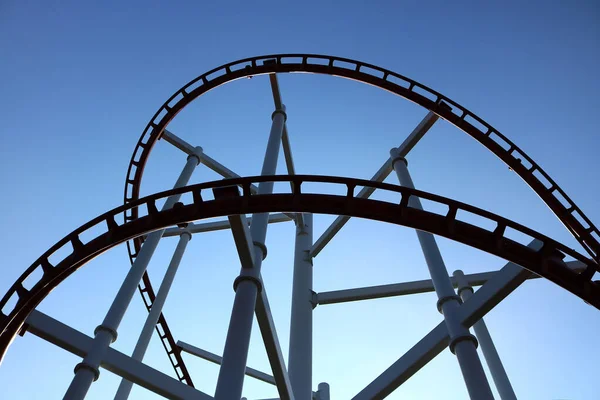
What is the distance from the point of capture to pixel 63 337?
442 centimetres

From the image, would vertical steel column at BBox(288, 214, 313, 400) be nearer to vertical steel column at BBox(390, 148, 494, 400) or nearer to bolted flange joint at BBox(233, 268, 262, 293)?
vertical steel column at BBox(390, 148, 494, 400)

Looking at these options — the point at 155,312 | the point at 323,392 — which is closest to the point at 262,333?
the point at 323,392

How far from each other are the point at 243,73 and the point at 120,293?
4360 mm

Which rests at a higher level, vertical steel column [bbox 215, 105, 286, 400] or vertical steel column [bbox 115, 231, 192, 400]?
vertical steel column [bbox 115, 231, 192, 400]

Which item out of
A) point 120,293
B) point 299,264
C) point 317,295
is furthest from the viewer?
point 299,264

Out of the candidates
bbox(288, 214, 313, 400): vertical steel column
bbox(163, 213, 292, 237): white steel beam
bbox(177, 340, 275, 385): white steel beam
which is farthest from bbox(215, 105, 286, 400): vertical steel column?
bbox(163, 213, 292, 237): white steel beam

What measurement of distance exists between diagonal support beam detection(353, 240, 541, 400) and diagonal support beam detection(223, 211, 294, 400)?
679mm

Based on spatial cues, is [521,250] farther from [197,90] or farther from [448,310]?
[197,90]

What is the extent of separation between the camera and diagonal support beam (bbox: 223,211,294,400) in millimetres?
3975

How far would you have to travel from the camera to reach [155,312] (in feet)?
25.8

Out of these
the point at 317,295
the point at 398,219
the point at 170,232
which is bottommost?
the point at 398,219

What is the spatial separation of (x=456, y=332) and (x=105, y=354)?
3.04 m

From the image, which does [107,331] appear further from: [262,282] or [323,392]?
[323,392]


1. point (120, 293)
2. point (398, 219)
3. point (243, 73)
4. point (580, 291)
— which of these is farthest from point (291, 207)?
point (243, 73)
